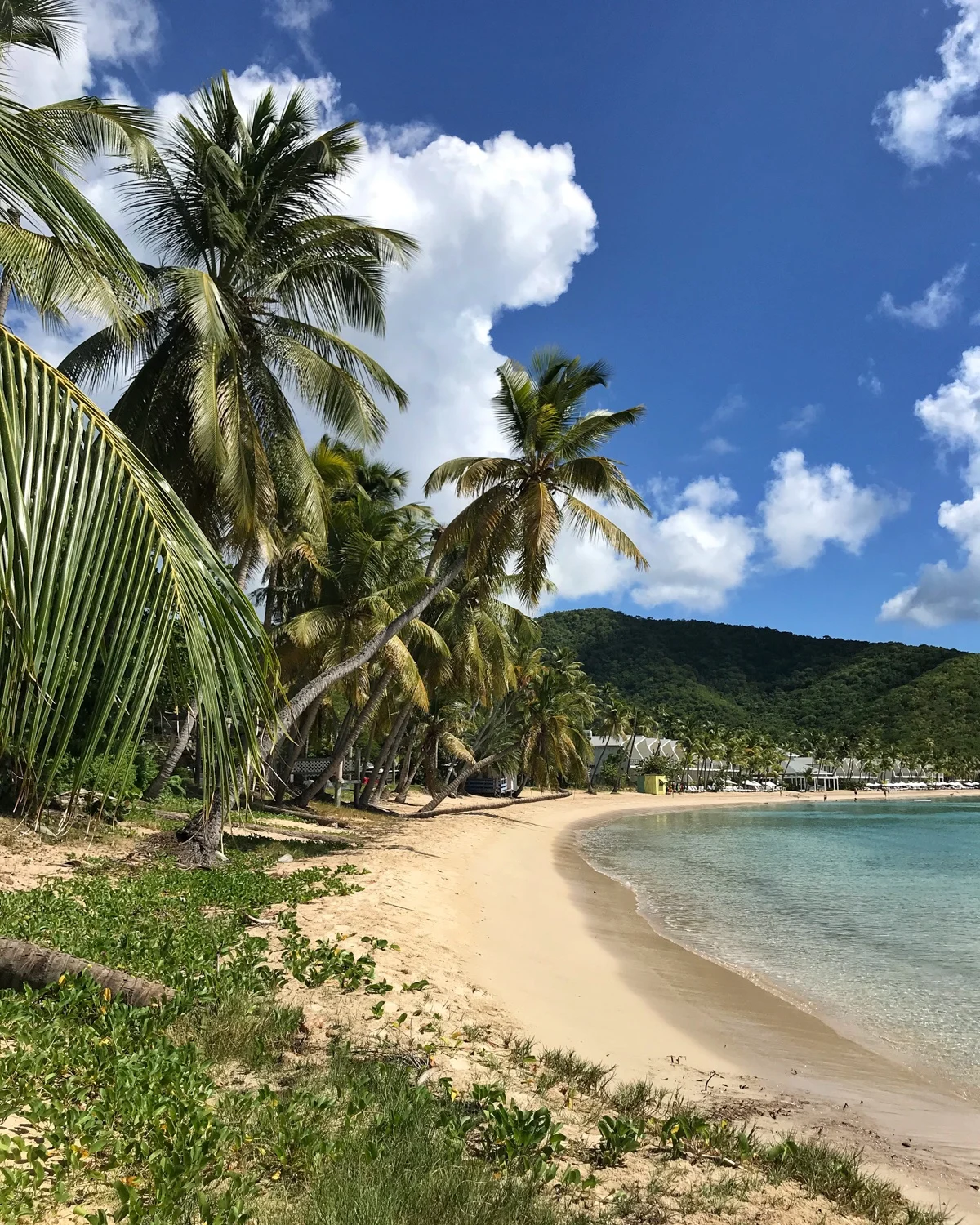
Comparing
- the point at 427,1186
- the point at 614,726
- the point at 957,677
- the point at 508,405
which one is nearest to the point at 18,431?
the point at 427,1186

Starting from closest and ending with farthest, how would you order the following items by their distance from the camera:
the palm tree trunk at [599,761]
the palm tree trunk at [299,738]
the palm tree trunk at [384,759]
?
the palm tree trunk at [299,738] < the palm tree trunk at [384,759] < the palm tree trunk at [599,761]

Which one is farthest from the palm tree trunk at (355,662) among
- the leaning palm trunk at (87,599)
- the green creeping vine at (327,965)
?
the leaning palm trunk at (87,599)

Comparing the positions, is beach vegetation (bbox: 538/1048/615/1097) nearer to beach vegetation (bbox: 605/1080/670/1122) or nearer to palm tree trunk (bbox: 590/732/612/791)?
beach vegetation (bbox: 605/1080/670/1122)

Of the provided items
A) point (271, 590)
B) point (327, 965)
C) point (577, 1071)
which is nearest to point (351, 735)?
point (271, 590)

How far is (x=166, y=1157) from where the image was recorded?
3041mm

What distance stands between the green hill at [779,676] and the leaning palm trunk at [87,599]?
104099 mm

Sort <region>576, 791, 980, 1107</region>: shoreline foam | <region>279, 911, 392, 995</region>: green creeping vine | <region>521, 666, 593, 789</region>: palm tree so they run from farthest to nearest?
<region>521, 666, 593, 789</region>: palm tree
<region>576, 791, 980, 1107</region>: shoreline foam
<region>279, 911, 392, 995</region>: green creeping vine

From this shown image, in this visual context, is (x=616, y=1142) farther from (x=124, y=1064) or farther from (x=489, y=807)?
(x=489, y=807)

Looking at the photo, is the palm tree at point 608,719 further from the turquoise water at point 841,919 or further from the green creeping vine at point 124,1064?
the green creeping vine at point 124,1064

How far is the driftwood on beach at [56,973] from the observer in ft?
16.0

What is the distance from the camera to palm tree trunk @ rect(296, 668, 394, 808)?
20234mm

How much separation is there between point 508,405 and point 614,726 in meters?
61.1

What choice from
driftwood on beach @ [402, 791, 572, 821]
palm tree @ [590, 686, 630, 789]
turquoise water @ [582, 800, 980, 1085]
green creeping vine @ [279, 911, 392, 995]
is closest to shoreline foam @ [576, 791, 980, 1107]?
turquoise water @ [582, 800, 980, 1085]

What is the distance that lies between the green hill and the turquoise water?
76.1 metres
